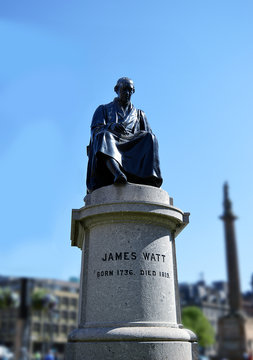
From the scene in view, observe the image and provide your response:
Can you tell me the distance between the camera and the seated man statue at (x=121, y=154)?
7691 mm

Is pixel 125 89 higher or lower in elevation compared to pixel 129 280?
higher

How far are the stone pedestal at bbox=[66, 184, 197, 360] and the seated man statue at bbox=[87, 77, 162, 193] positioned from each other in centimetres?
53

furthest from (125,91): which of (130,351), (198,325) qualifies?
(198,325)

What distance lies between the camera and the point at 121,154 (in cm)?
795

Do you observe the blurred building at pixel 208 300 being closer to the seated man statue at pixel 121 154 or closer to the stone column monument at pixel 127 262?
the seated man statue at pixel 121 154

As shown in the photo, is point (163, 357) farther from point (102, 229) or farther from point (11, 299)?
point (11, 299)

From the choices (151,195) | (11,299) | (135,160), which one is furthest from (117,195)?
(11,299)

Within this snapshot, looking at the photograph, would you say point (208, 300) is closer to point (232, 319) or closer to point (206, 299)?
point (206, 299)

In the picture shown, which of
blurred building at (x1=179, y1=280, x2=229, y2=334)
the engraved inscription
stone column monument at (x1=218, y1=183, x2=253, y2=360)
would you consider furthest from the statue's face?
blurred building at (x1=179, y1=280, x2=229, y2=334)

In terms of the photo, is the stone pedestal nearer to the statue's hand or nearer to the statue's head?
the statue's hand

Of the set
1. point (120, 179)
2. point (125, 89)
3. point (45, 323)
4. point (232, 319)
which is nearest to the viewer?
point (120, 179)

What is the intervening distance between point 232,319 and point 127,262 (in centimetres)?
5229

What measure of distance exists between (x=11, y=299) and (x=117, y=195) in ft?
200

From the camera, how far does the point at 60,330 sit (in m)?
82.2
